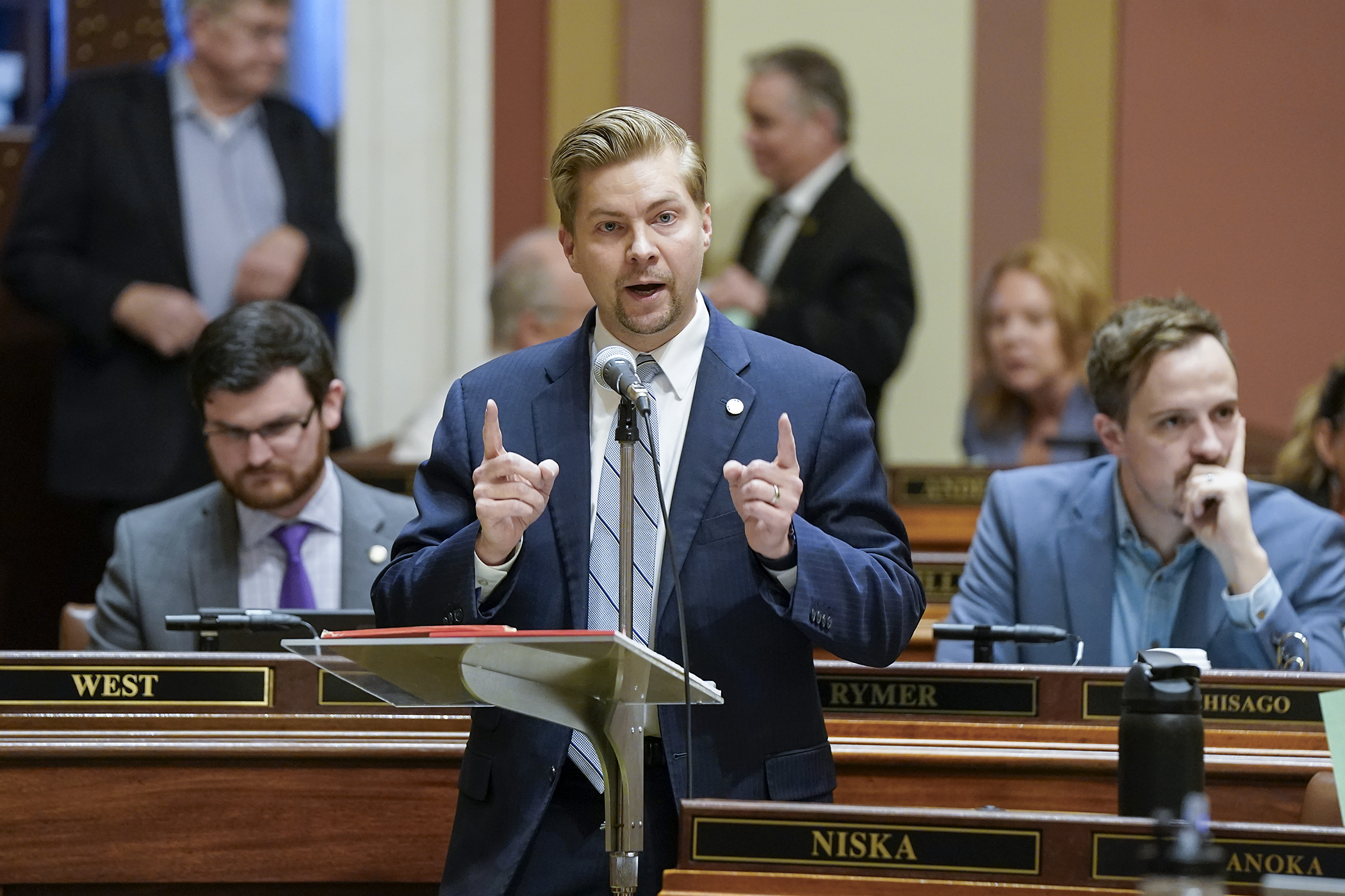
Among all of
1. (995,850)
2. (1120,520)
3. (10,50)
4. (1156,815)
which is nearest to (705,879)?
(995,850)

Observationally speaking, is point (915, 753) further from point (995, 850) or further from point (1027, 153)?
point (1027, 153)

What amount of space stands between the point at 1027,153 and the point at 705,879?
4.41 m

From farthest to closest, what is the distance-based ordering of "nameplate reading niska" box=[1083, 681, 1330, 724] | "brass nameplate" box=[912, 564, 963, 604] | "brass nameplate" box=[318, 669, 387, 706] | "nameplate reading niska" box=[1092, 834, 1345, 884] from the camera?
"brass nameplate" box=[912, 564, 963, 604]
"brass nameplate" box=[318, 669, 387, 706]
"nameplate reading niska" box=[1083, 681, 1330, 724]
"nameplate reading niska" box=[1092, 834, 1345, 884]

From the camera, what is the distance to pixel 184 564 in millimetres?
3439

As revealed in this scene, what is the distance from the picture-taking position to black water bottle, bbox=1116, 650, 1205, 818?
2.07 m

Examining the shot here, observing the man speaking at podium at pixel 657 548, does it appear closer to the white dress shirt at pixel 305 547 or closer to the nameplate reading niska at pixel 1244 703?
the nameplate reading niska at pixel 1244 703

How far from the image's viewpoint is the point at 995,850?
1.97 meters

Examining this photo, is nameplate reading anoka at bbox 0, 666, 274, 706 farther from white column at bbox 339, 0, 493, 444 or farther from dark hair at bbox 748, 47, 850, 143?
white column at bbox 339, 0, 493, 444

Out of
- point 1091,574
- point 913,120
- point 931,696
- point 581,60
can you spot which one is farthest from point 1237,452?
point 581,60

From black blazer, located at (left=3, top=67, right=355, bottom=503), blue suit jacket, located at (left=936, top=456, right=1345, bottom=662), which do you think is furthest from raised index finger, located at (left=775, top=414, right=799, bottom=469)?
black blazer, located at (left=3, top=67, right=355, bottom=503)

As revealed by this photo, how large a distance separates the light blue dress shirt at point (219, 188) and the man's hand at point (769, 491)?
11.4 feet

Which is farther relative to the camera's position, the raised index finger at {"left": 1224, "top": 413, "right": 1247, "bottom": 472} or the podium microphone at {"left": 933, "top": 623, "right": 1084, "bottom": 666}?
the raised index finger at {"left": 1224, "top": 413, "right": 1247, "bottom": 472}

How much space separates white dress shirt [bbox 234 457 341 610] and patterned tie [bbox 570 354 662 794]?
1.40 meters

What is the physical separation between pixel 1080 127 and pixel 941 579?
2883 mm
